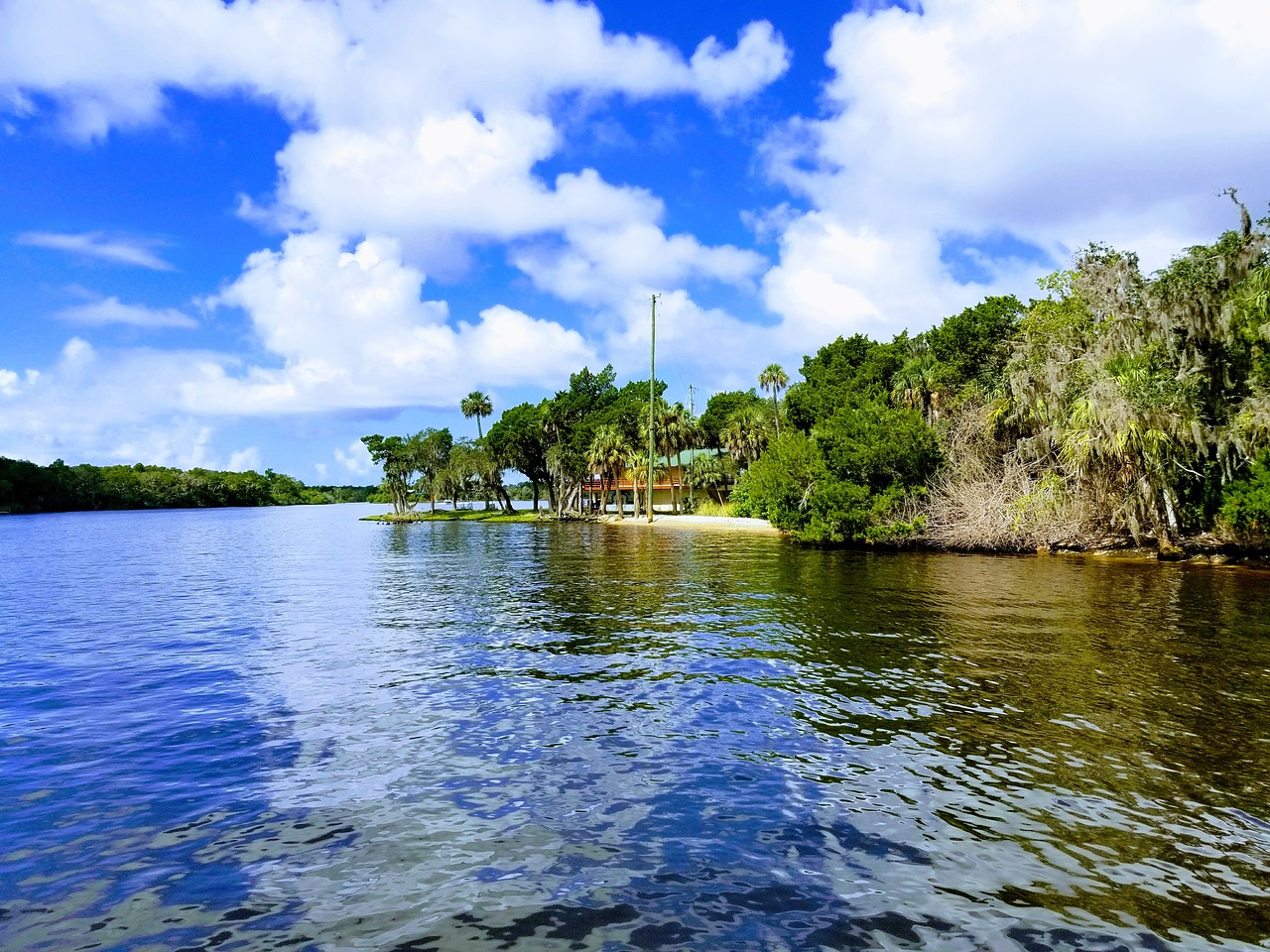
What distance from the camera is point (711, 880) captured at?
653cm

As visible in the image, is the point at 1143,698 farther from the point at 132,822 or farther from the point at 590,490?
the point at 590,490

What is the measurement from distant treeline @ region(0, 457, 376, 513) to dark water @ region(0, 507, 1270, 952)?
147147 millimetres

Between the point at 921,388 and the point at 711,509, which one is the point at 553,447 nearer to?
the point at 711,509

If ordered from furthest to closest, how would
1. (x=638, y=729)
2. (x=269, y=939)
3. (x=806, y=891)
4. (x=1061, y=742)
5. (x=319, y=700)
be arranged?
(x=319, y=700) → (x=638, y=729) → (x=1061, y=742) → (x=806, y=891) → (x=269, y=939)

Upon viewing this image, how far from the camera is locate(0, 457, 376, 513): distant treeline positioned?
132875 mm

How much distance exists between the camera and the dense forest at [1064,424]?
2944cm

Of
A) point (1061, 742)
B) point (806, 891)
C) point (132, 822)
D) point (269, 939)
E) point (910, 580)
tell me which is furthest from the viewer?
point (910, 580)

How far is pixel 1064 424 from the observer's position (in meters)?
35.6

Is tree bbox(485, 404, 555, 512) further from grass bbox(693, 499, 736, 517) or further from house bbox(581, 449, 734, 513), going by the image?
grass bbox(693, 499, 736, 517)

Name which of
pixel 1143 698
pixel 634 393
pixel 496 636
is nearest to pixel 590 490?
pixel 634 393

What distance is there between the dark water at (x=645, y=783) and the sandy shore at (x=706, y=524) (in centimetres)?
3972

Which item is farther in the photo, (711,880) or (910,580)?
(910,580)

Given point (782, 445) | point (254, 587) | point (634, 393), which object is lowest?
point (254, 587)

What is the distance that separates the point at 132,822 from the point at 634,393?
9445cm
